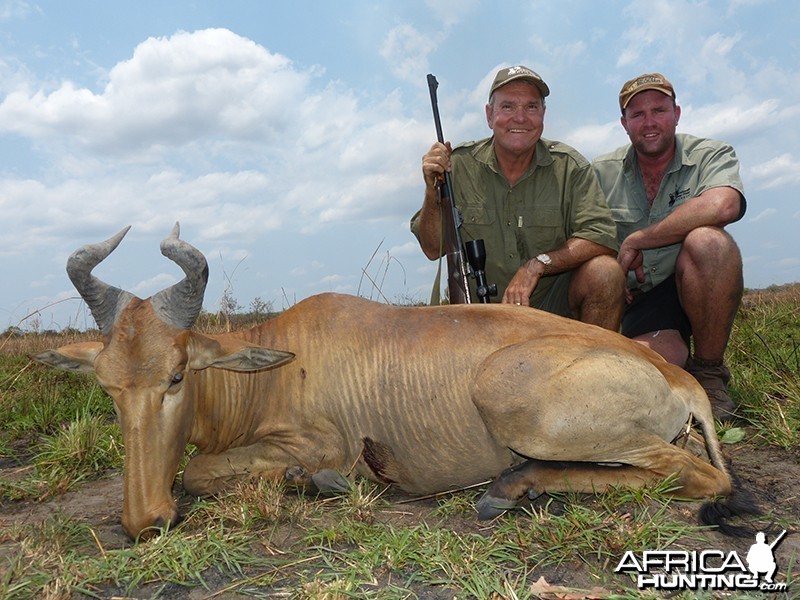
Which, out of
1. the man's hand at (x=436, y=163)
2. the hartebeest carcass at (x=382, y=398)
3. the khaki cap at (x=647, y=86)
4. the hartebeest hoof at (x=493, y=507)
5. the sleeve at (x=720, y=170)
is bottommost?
the hartebeest hoof at (x=493, y=507)

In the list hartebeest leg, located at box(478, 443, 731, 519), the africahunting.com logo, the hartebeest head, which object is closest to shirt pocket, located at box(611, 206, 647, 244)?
hartebeest leg, located at box(478, 443, 731, 519)

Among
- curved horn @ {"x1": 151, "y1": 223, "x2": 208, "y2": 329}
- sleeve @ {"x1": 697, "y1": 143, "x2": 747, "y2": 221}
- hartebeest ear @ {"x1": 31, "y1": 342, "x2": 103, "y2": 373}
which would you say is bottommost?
hartebeest ear @ {"x1": 31, "y1": 342, "x2": 103, "y2": 373}

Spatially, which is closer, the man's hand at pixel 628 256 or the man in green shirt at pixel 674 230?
the man in green shirt at pixel 674 230

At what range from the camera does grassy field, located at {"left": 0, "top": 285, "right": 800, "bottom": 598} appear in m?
3.26

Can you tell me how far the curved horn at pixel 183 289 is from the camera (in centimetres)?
408

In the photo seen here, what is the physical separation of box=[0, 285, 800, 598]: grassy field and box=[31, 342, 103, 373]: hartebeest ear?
0.90 metres

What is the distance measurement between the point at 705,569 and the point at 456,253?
3.86m

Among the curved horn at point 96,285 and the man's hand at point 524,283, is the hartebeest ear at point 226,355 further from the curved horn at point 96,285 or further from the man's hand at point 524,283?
the man's hand at point 524,283

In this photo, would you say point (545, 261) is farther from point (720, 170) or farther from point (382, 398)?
point (382, 398)

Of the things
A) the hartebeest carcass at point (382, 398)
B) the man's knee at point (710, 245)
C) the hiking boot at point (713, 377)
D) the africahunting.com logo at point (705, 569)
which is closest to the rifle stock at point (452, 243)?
the hartebeest carcass at point (382, 398)

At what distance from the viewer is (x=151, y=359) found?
3936mm

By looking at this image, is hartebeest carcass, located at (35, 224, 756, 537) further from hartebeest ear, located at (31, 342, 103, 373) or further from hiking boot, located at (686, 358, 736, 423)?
hiking boot, located at (686, 358, 736, 423)

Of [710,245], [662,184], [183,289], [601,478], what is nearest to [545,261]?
[710,245]

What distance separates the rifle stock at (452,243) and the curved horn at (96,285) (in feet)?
10.7
